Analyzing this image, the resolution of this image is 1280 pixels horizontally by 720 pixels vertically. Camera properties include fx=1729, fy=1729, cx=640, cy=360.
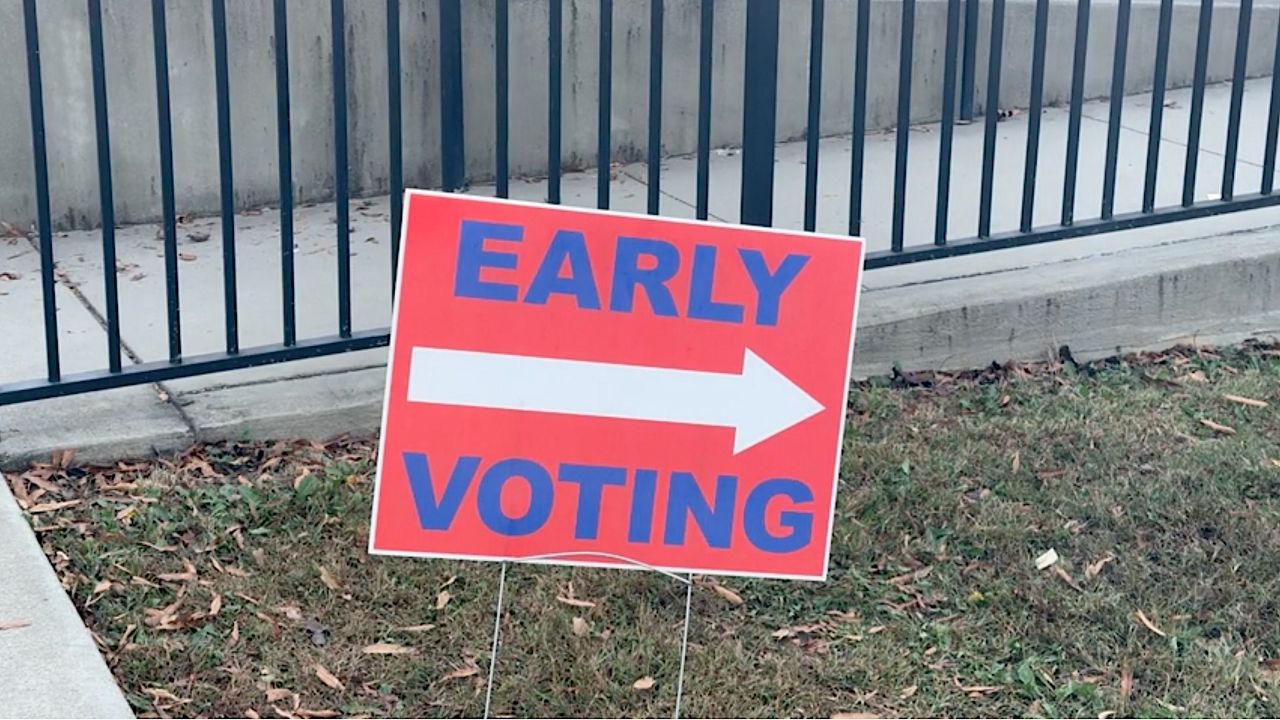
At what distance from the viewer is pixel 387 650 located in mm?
3939

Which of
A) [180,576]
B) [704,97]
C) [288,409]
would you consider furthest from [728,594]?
[704,97]

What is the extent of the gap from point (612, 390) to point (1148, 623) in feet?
5.27

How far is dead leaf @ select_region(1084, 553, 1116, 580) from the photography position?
4.37 metres

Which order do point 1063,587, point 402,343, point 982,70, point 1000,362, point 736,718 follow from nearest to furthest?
point 402,343, point 736,718, point 1063,587, point 1000,362, point 982,70

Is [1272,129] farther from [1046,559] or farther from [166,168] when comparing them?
[166,168]

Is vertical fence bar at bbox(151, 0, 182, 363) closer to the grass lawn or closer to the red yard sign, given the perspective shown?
the grass lawn

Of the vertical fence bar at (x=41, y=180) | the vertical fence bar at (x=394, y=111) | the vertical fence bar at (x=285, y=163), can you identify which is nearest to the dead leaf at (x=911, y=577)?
the vertical fence bar at (x=394, y=111)

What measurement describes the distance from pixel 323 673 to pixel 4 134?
3.43m

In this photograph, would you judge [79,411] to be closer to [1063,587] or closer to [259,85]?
[259,85]

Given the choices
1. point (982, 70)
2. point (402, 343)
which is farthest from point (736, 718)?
point (982, 70)

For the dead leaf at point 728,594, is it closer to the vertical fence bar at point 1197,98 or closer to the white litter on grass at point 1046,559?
the white litter on grass at point 1046,559

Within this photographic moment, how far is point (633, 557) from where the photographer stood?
10.9 feet

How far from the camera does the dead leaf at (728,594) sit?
4.25m

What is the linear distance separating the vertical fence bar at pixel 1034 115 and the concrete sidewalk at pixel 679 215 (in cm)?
36
